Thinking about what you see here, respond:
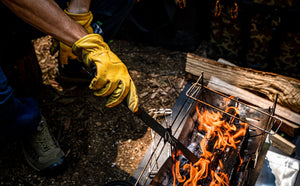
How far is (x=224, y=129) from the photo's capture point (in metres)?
2.64

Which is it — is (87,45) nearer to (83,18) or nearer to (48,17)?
(48,17)

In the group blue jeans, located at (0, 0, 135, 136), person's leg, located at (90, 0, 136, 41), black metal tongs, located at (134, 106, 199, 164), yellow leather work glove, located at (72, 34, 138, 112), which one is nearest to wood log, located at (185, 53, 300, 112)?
person's leg, located at (90, 0, 136, 41)

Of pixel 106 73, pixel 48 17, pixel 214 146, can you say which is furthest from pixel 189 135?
pixel 48 17

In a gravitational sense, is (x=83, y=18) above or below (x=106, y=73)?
above

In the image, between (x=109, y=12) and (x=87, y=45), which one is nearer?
(x=87, y=45)

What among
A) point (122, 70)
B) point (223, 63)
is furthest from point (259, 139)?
point (122, 70)

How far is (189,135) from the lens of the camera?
2.70m

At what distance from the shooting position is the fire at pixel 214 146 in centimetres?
222

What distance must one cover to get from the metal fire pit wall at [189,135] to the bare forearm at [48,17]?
4.02 ft

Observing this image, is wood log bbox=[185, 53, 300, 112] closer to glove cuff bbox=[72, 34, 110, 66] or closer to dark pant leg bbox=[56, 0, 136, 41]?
dark pant leg bbox=[56, 0, 136, 41]

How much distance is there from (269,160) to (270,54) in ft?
5.64

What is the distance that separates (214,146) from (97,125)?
185 cm

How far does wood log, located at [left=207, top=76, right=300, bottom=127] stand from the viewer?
2950 mm

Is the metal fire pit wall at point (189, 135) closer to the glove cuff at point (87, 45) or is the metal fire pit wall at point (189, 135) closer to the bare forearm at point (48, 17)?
the glove cuff at point (87, 45)
